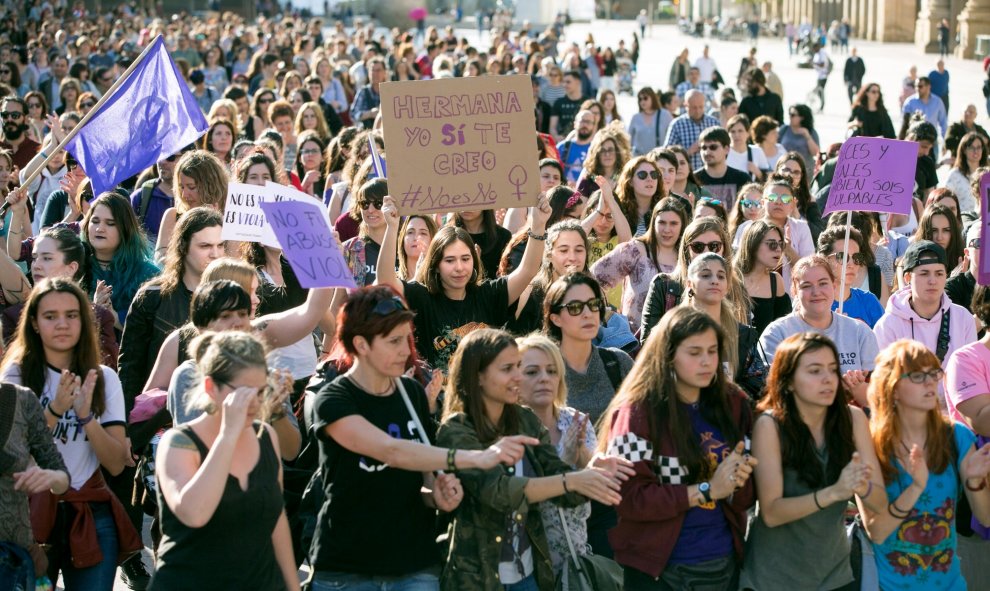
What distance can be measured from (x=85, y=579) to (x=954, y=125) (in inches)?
455

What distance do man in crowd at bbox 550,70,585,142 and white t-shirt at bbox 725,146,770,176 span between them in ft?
16.2

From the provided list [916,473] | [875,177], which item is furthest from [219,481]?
[875,177]

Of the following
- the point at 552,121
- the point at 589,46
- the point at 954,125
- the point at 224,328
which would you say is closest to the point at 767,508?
the point at 224,328

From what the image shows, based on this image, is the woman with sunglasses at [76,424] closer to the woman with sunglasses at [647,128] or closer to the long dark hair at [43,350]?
the long dark hair at [43,350]

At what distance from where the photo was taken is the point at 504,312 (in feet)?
22.8

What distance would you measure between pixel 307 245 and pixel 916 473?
242 cm

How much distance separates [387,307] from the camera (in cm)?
480

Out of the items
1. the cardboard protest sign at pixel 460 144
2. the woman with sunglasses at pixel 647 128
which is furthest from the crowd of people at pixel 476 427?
the woman with sunglasses at pixel 647 128

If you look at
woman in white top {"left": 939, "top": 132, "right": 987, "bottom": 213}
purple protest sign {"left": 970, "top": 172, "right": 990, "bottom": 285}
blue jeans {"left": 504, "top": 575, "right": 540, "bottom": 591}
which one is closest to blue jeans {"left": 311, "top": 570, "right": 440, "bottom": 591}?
blue jeans {"left": 504, "top": 575, "right": 540, "bottom": 591}

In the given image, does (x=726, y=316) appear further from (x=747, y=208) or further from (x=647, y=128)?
(x=647, y=128)

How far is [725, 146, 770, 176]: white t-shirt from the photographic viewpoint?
12.9 meters

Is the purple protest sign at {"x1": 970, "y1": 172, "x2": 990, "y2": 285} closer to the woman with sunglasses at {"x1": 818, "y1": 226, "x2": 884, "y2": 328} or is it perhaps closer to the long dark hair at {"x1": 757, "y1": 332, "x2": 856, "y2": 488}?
the woman with sunglasses at {"x1": 818, "y1": 226, "x2": 884, "y2": 328}

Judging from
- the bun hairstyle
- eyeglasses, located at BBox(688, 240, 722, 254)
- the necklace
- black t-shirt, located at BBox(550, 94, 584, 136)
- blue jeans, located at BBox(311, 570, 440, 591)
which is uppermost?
the bun hairstyle

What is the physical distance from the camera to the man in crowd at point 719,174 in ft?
37.9
